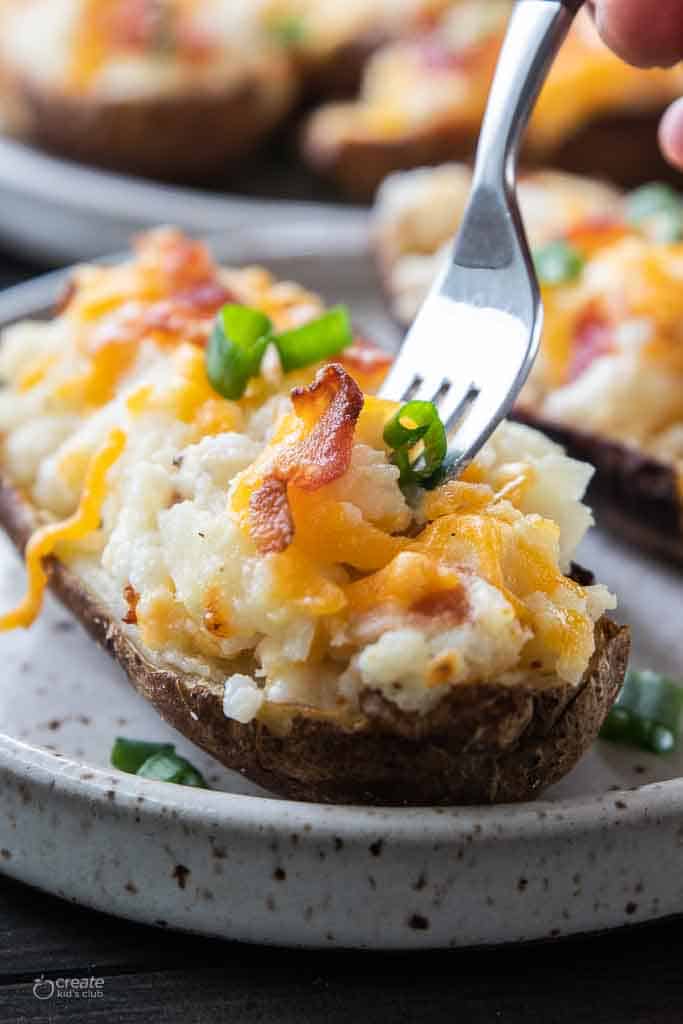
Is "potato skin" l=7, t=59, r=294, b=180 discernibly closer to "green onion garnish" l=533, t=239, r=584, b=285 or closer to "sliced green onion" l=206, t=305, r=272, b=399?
"green onion garnish" l=533, t=239, r=584, b=285

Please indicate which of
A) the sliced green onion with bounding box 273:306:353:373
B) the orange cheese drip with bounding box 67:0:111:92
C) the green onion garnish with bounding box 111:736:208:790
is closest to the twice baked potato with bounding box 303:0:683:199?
the orange cheese drip with bounding box 67:0:111:92

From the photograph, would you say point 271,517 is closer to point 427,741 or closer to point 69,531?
point 427,741

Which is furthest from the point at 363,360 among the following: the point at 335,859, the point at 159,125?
the point at 159,125

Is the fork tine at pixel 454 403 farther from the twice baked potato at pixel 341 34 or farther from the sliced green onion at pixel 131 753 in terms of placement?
the twice baked potato at pixel 341 34

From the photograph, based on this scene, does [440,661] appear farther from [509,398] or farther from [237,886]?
[509,398]

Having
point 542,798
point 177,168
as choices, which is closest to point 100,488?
point 542,798
